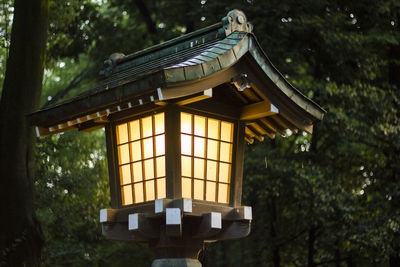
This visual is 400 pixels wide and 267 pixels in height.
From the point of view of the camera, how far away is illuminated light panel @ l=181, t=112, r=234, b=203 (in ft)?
15.4

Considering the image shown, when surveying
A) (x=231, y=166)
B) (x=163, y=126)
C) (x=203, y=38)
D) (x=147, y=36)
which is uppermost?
(x=147, y=36)

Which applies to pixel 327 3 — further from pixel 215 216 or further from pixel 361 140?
pixel 215 216

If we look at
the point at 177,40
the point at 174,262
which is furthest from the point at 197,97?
the point at 174,262

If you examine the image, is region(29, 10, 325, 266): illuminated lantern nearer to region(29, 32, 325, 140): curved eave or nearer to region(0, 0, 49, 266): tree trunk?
region(29, 32, 325, 140): curved eave

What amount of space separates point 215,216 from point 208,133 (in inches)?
30.2

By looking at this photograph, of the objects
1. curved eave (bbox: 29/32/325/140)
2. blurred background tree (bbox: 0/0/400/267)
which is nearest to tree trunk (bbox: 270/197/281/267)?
blurred background tree (bbox: 0/0/400/267)

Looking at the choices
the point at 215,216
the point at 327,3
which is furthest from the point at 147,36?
the point at 215,216

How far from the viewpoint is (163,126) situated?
4.70 metres

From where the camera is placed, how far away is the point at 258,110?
4.93m

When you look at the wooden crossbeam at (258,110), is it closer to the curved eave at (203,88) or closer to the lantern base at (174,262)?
the curved eave at (203,88)

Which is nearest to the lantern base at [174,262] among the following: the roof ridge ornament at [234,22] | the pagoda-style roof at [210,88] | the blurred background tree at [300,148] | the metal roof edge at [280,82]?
the pagoda-style roof at [210,88]

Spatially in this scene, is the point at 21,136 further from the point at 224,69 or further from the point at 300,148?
the point at 300,148

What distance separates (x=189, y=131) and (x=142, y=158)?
507 millimetres

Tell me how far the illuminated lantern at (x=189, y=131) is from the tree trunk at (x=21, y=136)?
220 centimetres
